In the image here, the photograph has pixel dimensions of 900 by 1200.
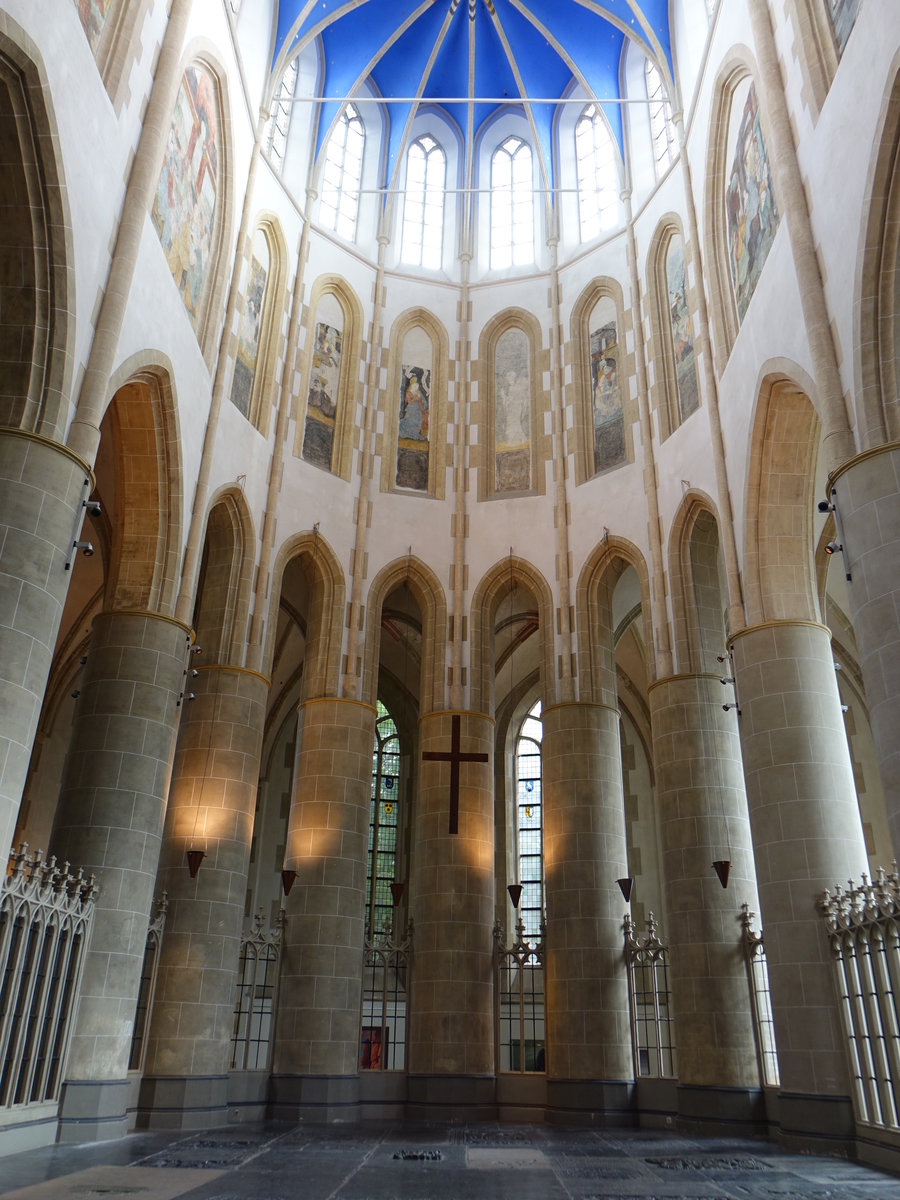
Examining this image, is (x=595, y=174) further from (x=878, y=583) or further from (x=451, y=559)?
(x=878, y=583)

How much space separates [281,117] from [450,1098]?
20981mm

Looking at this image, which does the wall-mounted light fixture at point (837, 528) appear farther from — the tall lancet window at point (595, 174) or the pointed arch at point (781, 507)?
the tall lancet window at point (595, 174)

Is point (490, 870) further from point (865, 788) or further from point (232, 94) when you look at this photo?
point (232, 94)

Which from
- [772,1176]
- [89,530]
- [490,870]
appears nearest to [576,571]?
[490,870]

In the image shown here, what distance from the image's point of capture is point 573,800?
18.9m

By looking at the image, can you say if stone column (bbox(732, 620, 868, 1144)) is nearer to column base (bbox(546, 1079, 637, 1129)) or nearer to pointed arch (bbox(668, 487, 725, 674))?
pointed arch (bbox(668, 487, 725, 674))

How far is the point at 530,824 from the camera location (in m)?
25.5

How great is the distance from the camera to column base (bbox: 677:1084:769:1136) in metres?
14.9

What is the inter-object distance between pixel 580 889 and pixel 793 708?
5944 millimetres

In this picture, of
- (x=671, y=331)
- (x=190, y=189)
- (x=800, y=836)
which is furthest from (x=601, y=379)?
(x=800, y=836)

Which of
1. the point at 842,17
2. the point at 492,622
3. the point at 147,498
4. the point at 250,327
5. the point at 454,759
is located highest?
the point at 250,327

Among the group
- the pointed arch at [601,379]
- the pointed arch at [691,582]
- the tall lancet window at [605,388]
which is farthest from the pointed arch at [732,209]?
the tall lancet window at [605,388]

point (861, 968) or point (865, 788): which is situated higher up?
point (865, 788)

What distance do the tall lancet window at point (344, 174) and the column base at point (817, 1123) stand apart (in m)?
20.4
